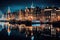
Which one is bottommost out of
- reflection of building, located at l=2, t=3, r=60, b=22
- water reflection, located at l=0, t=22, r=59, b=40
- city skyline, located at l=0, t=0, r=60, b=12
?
water reflection, located at l=0, t=22, r=59, b=40

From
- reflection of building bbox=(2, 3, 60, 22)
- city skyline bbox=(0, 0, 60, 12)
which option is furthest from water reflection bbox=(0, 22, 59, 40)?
city skyline bbox=(0, 0, 60, 12)

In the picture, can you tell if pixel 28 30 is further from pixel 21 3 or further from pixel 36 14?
pixel 21 3

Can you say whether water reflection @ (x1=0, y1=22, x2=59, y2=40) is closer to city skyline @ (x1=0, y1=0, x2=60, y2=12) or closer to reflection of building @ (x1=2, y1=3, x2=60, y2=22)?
reflection of building @ (x1=2, y1=3, x2=60, y2=22)

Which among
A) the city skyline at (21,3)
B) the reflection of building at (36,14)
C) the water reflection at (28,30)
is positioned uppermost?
the city skyline at (21,3)

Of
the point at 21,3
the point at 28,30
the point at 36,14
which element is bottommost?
the point at 28,30

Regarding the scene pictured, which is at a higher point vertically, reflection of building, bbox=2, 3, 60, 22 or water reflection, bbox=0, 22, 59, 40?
reflection of building, bbox=2, 3, 60, 22

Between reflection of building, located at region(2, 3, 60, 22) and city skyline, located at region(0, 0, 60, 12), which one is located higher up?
city skyline, located at region(0, 0, 60, 12)

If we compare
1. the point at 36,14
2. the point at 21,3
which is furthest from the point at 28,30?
the point at 21,3

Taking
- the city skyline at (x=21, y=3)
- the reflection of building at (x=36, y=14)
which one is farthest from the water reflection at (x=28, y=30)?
the city skyline at (x=21, y=3)

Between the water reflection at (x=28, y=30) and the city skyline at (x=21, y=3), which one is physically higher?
the city skyline at (x=21, y=3)

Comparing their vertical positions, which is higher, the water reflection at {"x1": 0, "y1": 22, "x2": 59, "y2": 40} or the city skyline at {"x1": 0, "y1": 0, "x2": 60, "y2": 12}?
the city skyline at {"x1": 0, "y1": 0, "x2": 60, "y2": 12}

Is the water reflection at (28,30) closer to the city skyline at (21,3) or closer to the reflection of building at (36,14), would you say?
the reflection of building at (36,14)

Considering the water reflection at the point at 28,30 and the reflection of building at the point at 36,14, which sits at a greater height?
the reflection of building at the point at 36,14

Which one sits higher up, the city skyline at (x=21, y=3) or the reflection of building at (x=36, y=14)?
the city skyline at (x=21, y=3)
